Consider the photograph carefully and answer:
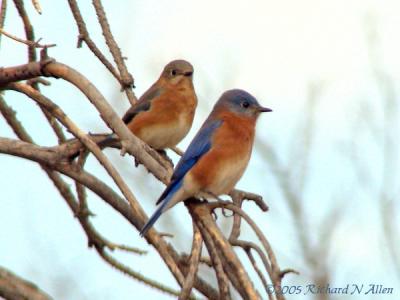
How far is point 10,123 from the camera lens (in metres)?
5.24

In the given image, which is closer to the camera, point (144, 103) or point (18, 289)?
point (18, 289)

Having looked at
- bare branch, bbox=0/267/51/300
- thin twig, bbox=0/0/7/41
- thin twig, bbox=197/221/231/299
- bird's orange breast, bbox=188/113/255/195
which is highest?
thin twig, bbox=0/0/7/41

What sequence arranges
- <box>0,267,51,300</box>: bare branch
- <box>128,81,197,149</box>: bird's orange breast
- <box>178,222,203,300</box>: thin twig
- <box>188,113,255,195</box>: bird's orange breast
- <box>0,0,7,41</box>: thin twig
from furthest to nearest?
<box>128,81,197,149</box>: bird's orange breast → <box>188,113,255,195</box>: bird's orange breast → <box>0,0,7,41</box>: thin twig → <box>0,267,51,300</box>: bare branch → <box>178,222,203,300</box>: thin twig

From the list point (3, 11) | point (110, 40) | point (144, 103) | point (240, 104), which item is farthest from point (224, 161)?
point (144, 103)

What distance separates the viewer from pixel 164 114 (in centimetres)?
757

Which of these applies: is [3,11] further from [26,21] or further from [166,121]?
[166,121]

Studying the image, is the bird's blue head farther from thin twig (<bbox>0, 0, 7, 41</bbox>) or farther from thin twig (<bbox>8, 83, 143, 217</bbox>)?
thin twig (<bbox>8, 83, 143, 217</bbox>)

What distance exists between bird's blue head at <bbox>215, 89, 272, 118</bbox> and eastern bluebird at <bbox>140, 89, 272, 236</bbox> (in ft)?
0.05

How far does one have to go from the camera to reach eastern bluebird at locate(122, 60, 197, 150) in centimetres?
744

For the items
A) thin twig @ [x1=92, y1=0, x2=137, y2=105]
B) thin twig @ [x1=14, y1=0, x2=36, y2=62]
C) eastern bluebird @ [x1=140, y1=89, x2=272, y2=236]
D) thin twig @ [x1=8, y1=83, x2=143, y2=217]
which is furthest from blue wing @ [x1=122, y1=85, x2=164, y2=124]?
thin twig @ [x1=8, y1=83, x2=143, y2=217]

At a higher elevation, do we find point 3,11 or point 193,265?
point 3,11

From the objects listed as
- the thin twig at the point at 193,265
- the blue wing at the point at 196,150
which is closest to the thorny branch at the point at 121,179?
the thin twig at the point at 193,265

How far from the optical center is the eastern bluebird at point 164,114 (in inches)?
293

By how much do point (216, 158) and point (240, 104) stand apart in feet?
2.48
